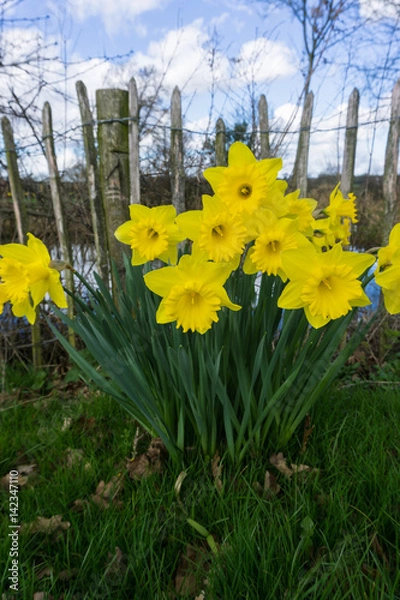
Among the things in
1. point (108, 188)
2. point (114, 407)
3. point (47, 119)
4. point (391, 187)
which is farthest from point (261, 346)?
point (47, 119)

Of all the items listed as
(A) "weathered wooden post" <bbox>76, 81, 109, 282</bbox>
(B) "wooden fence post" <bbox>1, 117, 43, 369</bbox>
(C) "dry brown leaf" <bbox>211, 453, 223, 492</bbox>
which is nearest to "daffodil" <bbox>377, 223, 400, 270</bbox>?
(C) "dry brown leaf" <bbox>211, 453, 223, 492</bbox>

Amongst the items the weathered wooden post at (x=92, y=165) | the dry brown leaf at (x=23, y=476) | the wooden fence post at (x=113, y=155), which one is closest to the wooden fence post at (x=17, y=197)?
the weathered wooden post at (x=92, y=165)

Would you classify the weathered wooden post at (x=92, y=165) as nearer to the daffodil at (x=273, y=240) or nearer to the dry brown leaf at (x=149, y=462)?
the dry brown leaf at (x=149, y=462)

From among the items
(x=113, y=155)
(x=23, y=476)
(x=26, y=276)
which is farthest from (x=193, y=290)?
(x=113, y=155)

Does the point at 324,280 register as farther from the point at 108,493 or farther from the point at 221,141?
the point at 221,141

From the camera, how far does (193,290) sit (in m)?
1.00

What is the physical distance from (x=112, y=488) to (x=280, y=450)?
2.01 feet

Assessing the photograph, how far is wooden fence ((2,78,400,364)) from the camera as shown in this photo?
2449 millimetres

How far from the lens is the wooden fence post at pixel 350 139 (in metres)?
2.55

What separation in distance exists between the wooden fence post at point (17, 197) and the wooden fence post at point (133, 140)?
95 cm

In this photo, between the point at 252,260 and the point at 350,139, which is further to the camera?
the point at 350,139

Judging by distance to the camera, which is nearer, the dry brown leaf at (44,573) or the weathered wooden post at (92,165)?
the dry brown leaf at (44,573)

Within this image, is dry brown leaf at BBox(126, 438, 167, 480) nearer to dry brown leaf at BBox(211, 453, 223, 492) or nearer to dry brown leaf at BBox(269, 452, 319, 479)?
dry brown leaf at BBox(211, 453, 223, 492)

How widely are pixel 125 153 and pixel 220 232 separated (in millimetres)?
1811
